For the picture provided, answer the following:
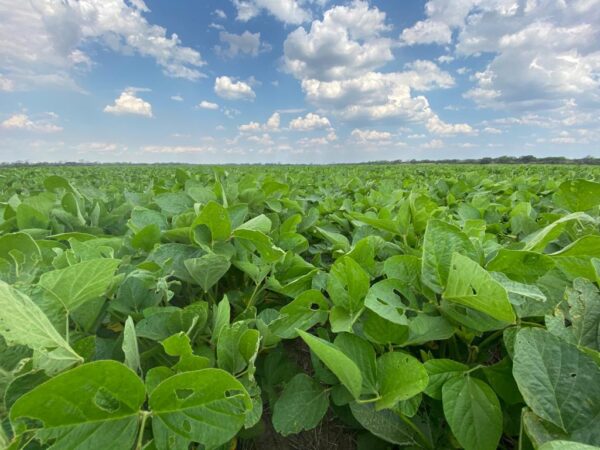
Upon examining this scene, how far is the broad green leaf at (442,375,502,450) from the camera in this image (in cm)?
75

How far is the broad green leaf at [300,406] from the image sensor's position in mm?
880

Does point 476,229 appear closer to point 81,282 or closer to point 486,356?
point 486,356

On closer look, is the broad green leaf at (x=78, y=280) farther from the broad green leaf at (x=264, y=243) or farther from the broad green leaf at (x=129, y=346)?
the broad green leaf at (x=264, y=243)

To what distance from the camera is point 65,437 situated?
1.82ft

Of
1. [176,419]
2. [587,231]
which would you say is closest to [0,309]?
[176,419]

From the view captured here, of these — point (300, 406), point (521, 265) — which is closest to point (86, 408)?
point (300, 406)

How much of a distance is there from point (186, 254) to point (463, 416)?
2.74 ft

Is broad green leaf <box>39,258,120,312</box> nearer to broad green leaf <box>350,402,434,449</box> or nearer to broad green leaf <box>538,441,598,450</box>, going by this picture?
broad green leaf <box>350,402,434,449</box>

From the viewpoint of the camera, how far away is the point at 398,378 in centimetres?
75

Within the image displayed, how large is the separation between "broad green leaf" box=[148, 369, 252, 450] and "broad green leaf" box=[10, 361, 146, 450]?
4 centimetres

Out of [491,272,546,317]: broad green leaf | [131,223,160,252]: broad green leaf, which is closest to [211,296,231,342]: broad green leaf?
[131,223,160,252]: broad green leaf

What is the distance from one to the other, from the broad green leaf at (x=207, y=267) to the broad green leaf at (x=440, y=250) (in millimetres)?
485

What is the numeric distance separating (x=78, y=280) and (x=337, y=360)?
1.71 ft

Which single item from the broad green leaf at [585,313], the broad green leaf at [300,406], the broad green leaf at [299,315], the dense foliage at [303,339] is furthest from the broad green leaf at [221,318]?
the broad green leaf at [585,313]
